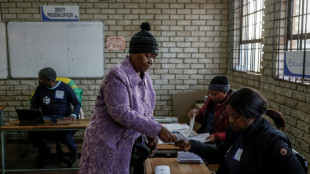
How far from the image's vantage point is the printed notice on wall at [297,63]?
286cm

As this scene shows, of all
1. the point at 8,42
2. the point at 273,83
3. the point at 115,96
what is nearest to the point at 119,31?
the point at 8,42

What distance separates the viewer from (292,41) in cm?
334

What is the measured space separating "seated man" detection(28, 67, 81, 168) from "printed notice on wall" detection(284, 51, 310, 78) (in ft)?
9.48

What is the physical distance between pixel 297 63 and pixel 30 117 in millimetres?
3116

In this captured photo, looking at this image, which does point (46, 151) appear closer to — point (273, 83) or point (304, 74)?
point (273, 83)

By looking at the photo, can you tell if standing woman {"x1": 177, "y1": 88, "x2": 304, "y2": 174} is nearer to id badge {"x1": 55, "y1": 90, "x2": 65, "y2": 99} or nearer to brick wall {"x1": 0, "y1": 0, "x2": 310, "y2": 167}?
id badge {"x1": 55, "y1": 90, "x2": 65, "y2": 99}

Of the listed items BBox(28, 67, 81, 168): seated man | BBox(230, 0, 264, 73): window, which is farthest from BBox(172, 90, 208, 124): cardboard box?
BBox(28, 67, 81, 168): seated man

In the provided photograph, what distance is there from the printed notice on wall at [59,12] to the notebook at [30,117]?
2141 millimetres

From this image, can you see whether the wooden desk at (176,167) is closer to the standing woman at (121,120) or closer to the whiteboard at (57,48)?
the standing woman at (121,120)

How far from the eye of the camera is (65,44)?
5301mm

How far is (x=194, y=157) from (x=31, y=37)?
4109mm

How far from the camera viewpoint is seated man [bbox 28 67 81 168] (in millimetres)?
4395

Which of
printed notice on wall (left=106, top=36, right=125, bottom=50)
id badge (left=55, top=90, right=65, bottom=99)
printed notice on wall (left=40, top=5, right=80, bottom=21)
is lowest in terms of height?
id badge (left=55, top=90, right=65, bottom=99)

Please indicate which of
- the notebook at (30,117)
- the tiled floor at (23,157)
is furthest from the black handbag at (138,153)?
the tiled floor at (23,157)
